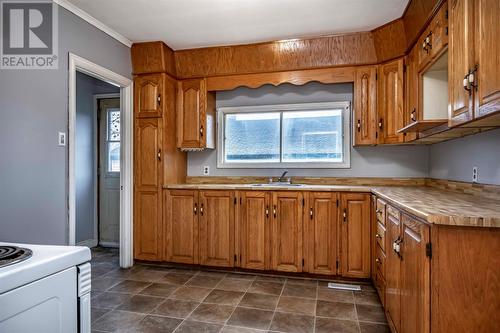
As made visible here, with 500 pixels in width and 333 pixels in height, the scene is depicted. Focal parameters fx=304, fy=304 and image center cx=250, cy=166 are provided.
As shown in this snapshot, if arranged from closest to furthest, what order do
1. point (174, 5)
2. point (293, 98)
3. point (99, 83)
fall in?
point (174, 5), point (293, 98), point (99, 83)

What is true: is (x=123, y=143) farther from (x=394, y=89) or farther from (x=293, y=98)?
(x=394, y=89)

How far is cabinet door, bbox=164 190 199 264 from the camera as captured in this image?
3453mm

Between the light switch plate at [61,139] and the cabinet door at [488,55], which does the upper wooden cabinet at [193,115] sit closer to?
the light switch plate at [61,139]

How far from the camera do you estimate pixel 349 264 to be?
10.0 ft

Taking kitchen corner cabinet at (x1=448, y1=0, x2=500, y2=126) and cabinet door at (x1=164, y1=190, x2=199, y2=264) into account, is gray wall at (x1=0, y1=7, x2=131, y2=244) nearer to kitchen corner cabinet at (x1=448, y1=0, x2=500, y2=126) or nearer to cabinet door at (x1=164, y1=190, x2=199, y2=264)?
cabinet door at (x1=164, y1=190, x2=199, y2=264)

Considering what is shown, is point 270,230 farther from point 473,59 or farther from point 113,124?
point 113,124

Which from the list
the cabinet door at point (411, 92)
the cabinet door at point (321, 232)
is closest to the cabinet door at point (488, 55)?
the cabinet door at point (411, 92)

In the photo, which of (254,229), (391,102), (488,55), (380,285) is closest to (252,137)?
(254,229)

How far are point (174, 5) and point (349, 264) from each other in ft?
9.67

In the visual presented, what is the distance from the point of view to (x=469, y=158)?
238 cm

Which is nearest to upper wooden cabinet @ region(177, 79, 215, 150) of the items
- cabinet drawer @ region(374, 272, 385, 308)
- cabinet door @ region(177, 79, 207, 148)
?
cabinet door @ region(177, 79, 207, 148)

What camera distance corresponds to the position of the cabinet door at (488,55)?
1.33m

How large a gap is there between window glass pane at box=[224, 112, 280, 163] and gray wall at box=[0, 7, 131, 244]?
1.86m

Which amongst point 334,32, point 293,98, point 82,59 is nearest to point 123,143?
point 82,59
